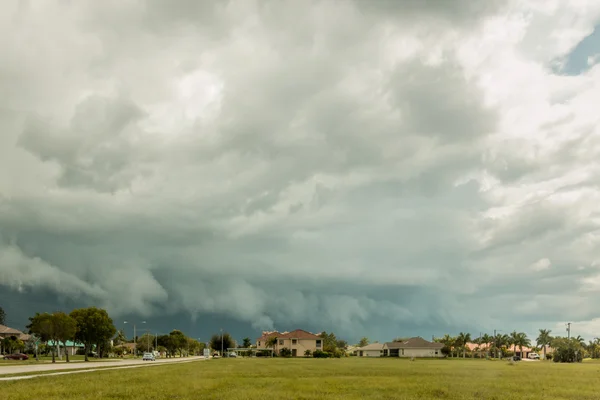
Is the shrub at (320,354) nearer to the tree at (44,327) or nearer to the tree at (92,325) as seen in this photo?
the tree at (92,325)

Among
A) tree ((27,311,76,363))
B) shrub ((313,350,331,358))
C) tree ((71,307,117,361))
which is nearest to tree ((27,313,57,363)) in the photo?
tree ((27,311,76,363))

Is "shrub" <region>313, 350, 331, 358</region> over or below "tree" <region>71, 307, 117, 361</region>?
below

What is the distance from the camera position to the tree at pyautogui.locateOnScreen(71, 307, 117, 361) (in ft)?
415

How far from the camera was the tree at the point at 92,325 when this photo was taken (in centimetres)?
12662

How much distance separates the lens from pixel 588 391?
37812mm

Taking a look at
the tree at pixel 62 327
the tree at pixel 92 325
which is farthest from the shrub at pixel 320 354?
the tree at pixel 62 327

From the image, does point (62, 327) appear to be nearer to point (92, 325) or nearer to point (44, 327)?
point (44, 327)

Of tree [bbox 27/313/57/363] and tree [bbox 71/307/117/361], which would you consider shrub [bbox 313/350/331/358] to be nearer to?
tree [bbox 71/307/117/361]

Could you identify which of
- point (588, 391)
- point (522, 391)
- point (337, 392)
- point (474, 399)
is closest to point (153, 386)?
point (337, 392)

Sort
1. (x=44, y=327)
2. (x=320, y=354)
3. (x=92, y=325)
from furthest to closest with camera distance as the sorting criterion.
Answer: (x=320, y=354), (x=92, y=325), (x=44, y=327)

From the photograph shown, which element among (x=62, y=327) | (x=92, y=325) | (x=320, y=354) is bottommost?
(x=320, y=354)

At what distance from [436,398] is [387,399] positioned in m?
3.39

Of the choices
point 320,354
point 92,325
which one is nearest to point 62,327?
point 92,325

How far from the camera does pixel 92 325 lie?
12700cm
